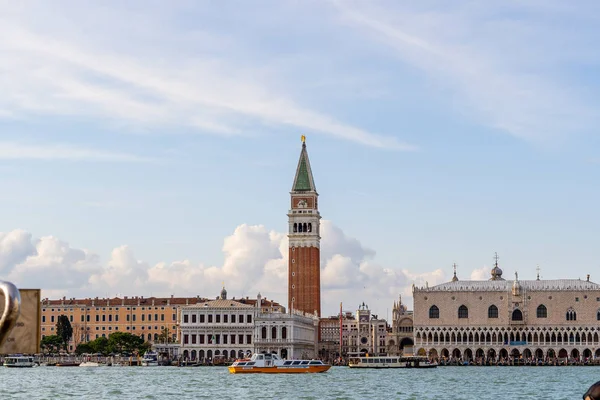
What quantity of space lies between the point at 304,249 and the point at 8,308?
120 m

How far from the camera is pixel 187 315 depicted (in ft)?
368

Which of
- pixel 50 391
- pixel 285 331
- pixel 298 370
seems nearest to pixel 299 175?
pixel 285 331

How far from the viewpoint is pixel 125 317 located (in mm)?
131250

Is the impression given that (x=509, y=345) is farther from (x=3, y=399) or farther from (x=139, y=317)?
(x=3, y=399)

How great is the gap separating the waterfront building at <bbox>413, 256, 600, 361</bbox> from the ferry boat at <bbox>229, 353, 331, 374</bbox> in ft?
93.1

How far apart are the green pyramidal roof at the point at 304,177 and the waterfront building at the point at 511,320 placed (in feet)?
71.4

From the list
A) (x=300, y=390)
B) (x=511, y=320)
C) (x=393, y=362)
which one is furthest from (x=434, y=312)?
(x=300, y=390)

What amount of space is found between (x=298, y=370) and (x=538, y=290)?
3623 centimetres

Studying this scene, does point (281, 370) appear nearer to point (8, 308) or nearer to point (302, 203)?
point (302, 203)

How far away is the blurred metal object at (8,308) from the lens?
3551 mm

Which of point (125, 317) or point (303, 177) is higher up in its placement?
point (303, 177)

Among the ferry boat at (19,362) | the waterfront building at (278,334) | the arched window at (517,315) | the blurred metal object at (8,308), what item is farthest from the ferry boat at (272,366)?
the blurred metal object at (8,308)

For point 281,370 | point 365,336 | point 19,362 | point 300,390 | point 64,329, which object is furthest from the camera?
point 365,336

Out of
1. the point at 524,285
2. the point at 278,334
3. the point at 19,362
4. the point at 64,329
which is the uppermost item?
the point at 524,285
